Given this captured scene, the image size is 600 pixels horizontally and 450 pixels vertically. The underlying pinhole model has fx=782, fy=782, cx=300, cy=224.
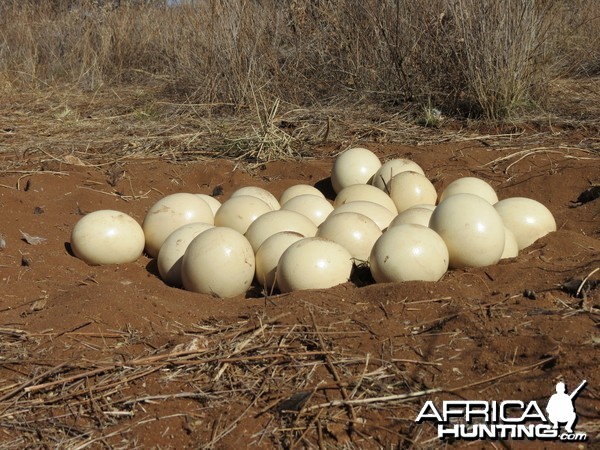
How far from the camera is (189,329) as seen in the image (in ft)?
11.4

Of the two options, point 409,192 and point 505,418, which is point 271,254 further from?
point 505,418

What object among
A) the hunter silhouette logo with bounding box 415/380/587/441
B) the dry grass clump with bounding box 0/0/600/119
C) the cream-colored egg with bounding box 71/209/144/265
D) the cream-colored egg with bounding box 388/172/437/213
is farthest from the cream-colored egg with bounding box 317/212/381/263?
the dry grass clump with bounding box 0/0/600/119

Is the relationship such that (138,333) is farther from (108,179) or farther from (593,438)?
(108,179)

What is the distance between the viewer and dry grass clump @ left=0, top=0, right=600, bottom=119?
24.2ft

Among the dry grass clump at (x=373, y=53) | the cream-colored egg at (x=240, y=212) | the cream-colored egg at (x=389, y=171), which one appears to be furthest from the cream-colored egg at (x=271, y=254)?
the dry grass clump at (x=373, y=53)

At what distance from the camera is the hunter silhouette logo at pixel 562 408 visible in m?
2.54

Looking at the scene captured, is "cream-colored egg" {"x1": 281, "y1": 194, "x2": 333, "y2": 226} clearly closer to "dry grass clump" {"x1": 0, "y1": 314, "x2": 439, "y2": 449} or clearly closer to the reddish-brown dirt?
the reddish-brown dirt

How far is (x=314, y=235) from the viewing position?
4629 mm

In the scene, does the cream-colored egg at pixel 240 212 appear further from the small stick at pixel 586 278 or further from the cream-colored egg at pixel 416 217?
the small stick at pixel 586 278

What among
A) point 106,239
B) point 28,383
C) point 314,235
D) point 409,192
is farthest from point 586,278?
point 106,239

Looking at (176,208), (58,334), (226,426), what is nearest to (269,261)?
(176,208)

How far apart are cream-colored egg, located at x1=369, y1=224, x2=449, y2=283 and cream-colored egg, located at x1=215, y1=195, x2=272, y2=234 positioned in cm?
101

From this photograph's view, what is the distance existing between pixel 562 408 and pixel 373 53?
21.0 ft

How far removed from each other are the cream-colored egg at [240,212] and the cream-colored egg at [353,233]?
545mm
